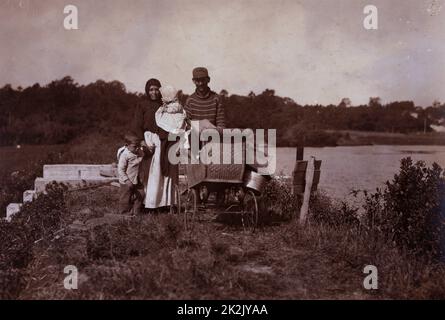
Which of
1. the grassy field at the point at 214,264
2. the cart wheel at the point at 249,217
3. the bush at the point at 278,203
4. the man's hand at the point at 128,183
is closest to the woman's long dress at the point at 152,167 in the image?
the man's hand at the point at 128,183

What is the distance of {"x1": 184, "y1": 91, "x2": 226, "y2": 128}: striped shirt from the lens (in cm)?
737

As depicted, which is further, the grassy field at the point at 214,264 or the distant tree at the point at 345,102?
the distant tree at the point at 345,102

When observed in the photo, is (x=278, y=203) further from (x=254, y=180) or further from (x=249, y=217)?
(x=254, y=180)

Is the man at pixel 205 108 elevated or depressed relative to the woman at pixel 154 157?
elevated

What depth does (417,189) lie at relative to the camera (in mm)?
6852

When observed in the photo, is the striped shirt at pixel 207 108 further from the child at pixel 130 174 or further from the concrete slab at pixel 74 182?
the concrete slab at pixel 74 182

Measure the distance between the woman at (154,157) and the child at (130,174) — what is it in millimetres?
109

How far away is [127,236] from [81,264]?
929 millimetres

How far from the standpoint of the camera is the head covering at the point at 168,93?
7109mm

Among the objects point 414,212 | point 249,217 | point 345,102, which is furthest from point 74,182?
point 345,102

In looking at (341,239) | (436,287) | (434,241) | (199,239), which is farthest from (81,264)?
(434,241)

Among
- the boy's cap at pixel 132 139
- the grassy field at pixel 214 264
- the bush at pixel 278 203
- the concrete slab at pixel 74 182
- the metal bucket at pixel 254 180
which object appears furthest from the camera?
the concrete slab at pixel 74 182
